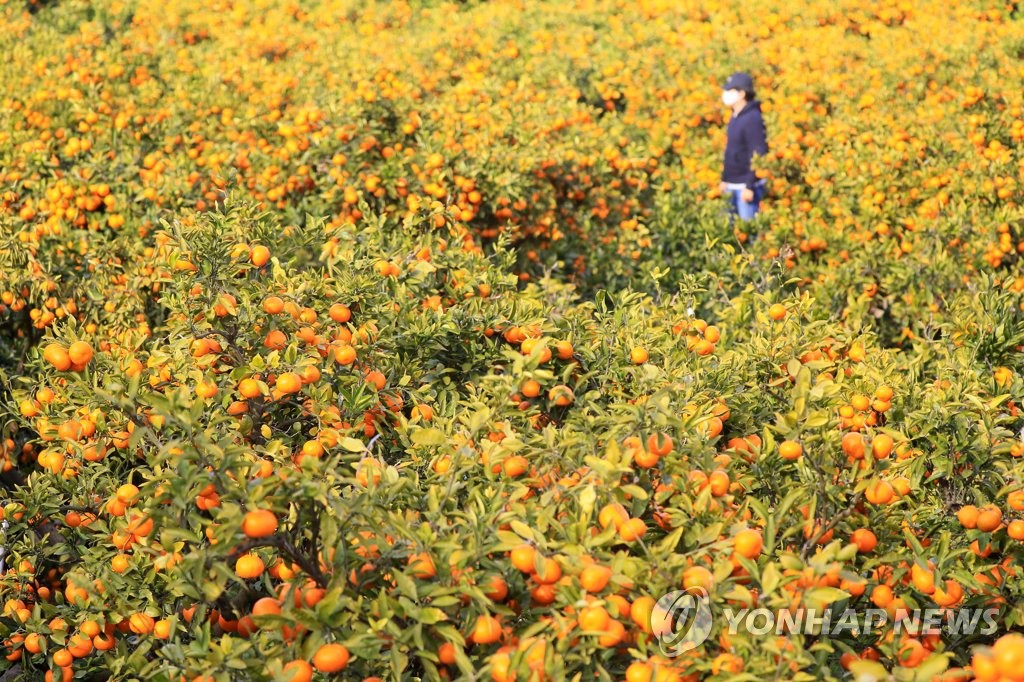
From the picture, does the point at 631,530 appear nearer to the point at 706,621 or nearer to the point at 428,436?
the point at 706,621

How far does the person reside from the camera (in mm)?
8023

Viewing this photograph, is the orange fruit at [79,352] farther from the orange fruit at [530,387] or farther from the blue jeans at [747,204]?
the blue jeans at [747,204]

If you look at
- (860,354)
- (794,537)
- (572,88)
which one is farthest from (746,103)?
(794,537)

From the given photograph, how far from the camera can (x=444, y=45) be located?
10141 mm

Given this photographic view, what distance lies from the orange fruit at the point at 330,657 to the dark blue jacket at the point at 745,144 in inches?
267

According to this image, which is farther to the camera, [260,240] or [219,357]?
[260,240]

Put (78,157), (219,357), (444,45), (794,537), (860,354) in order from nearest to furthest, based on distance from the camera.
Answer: (794,537), (219,357), (860,354), (78,157), (444,45)

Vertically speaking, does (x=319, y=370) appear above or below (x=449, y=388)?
above

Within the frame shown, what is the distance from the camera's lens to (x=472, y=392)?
10.7 feet

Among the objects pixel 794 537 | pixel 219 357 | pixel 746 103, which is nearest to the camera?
pixel 794 537

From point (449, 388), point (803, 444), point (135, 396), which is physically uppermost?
point (135, 396)

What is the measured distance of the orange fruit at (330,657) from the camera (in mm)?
2035

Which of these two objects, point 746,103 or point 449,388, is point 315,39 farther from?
point 449,388

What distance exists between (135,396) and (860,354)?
9.09ft
